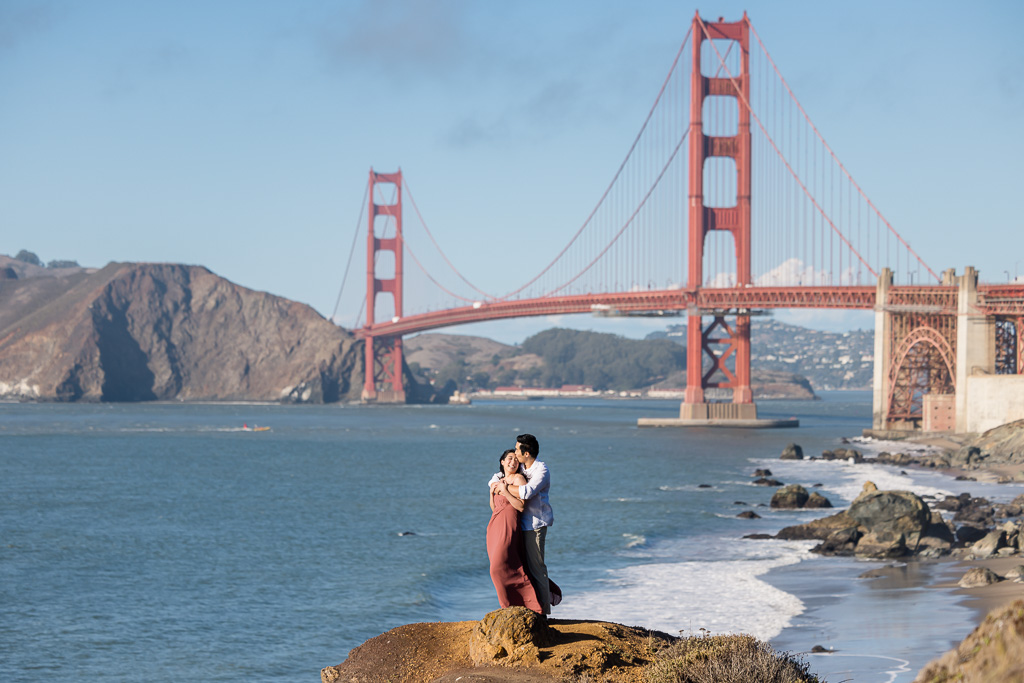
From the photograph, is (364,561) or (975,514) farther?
(975,514)

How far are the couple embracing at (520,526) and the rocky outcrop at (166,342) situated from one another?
14564 cm

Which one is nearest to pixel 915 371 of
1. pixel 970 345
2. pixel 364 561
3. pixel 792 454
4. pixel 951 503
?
pixel 970 345

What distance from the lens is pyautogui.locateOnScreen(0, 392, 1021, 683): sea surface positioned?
61.6 ft

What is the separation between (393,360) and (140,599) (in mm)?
125450

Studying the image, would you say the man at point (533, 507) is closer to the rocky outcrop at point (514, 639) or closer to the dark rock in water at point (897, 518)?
the rocky outcrop at point (514, 639)

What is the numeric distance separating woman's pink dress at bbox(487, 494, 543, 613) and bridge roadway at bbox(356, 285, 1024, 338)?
56.0 m

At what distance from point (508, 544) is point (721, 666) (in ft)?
6.17

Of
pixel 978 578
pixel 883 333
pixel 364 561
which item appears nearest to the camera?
pixel 978 578

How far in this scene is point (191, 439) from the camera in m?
79.1

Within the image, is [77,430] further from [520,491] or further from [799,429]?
[520,491]

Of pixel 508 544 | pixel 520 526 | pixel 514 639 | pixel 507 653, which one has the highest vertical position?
pixel 520 526

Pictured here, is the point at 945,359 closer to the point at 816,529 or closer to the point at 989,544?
the point at 816,529

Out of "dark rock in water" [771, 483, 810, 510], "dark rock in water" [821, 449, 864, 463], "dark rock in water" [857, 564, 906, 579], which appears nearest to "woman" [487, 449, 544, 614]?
"dark rock in water" [857, 564, 906, 579]

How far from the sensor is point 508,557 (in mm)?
8945
